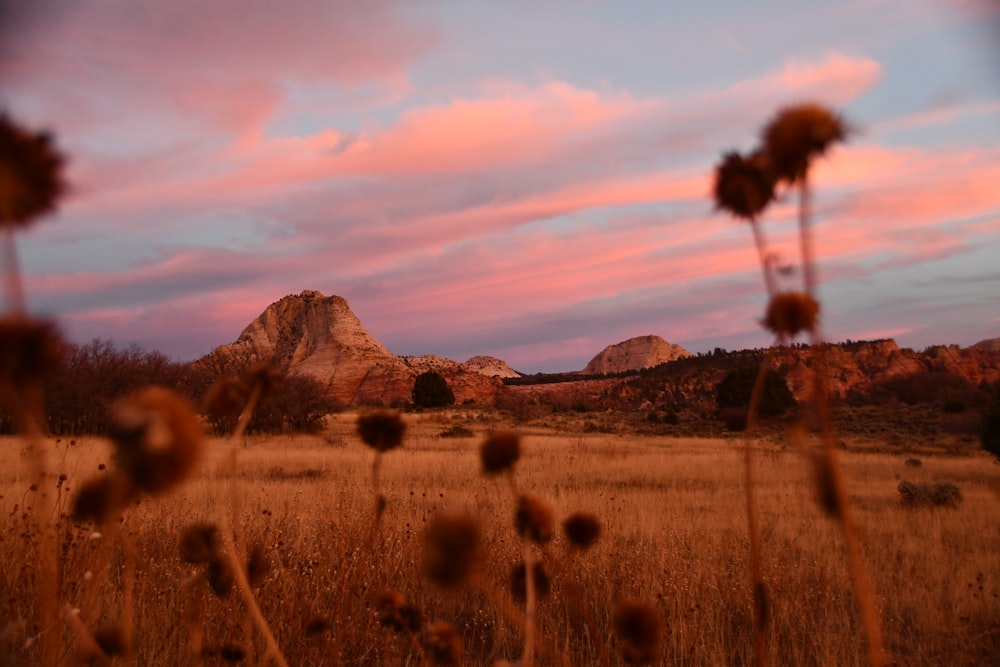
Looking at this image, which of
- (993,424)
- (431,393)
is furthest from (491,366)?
(993,424)

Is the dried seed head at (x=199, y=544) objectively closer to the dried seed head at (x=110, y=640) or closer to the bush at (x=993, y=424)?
the dried seed head at (x=110, y=640)

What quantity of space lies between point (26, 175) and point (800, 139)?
3.26ft

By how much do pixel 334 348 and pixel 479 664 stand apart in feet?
221

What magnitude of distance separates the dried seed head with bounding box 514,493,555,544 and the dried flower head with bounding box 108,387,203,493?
19.5 inches

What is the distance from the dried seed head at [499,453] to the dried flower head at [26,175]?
75 cm

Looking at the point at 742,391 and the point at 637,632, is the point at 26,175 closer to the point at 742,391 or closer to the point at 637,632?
the point at 637,632

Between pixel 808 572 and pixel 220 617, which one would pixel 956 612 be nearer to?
pixel 808 572

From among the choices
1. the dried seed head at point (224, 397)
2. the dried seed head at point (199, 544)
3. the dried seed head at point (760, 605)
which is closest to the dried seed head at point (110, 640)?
the dried seed head at point (199, 544)

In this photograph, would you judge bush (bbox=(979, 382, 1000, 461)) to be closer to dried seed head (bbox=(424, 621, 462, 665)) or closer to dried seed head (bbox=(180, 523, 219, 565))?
dried seed head (bbox=(424, 621, 462, 665))

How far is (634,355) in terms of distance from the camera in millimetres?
126812

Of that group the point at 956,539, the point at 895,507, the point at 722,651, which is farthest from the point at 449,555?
the point at 895,507

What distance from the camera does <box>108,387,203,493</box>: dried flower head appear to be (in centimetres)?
61

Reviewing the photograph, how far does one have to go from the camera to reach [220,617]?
3.90m

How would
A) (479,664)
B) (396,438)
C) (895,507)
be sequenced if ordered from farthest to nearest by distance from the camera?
(895,507) < (479,664) < (396,438)
